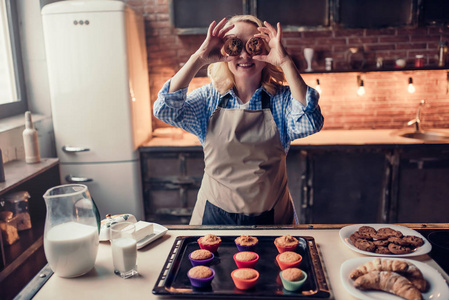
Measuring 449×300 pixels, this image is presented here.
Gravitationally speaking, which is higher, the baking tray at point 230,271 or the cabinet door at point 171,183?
the baking tray at point 230,271

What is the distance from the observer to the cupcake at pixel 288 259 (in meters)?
1.25

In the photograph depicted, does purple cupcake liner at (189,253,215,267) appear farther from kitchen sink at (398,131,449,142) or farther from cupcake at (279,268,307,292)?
kitchen sink at (398,131,449,142)

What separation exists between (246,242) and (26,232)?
6.04ft

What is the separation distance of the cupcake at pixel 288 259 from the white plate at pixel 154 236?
1.55ft

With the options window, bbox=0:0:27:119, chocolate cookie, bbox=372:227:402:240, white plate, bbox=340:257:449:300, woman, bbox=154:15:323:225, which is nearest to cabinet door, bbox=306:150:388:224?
woman, bbox=154:15:323:225

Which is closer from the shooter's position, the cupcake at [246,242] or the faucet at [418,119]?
the cupcake at [246,242]

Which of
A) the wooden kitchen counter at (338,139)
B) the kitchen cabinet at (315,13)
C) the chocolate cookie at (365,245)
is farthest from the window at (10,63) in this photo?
the chocolate cookie at (365,245)

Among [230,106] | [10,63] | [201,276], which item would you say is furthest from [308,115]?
[10,63]

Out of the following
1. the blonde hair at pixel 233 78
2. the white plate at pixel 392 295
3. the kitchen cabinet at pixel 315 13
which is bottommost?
the white plate at pixel 392 295

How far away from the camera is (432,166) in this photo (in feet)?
10.8

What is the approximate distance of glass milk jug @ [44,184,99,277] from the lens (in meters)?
1.24

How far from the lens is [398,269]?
1.17 m

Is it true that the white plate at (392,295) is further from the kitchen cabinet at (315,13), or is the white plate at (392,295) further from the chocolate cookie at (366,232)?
the kitchen cabinet at (315,13)

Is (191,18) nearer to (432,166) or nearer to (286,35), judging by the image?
(286,35)
